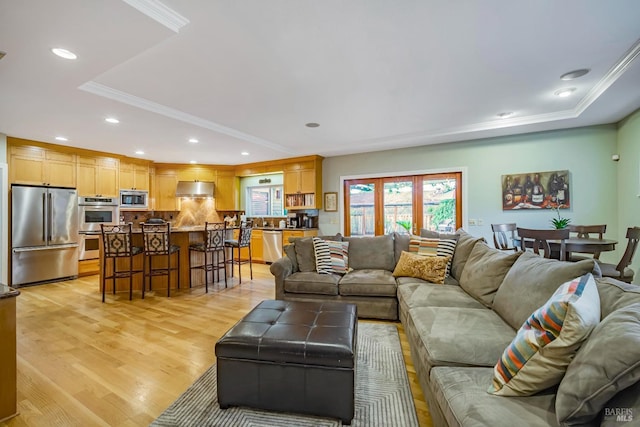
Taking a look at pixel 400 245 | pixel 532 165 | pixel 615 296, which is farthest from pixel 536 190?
pixel 615 296

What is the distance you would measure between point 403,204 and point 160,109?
14.6ft

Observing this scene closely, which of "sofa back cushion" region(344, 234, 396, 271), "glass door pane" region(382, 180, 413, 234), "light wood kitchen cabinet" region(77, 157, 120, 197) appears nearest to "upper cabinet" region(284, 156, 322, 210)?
"glass door pane" region(382, 180, 413, 234)

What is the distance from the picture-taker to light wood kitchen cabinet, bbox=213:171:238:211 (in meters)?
7.44

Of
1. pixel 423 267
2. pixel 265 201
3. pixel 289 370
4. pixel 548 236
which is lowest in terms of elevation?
pixel 289 370

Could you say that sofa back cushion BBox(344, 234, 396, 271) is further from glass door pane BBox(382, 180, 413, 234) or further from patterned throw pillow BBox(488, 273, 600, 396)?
patterned throw pillow BBox(488, 273, 600, 396)

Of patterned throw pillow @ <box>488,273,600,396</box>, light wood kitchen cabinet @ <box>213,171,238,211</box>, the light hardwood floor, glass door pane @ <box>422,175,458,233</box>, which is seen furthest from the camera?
light wood kitchen cabinet @ <box>213,171,238,211</box>

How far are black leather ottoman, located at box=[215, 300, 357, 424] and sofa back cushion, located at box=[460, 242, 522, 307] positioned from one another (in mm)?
1258

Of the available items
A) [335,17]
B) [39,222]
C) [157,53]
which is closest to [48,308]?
[39,222]

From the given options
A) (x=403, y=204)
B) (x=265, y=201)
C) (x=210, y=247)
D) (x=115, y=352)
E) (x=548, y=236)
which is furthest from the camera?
(x=265, y=201)

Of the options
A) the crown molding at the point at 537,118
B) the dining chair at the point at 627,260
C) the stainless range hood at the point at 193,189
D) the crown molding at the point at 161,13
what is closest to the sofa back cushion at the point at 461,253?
the dining chair at the point at 627,260

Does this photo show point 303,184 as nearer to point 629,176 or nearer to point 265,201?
point 265,201

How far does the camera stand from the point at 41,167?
16.5ft

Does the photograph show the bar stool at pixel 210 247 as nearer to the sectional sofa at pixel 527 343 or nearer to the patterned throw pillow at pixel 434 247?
the patterned throw pillow at pixel 434 247

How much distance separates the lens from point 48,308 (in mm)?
3645
